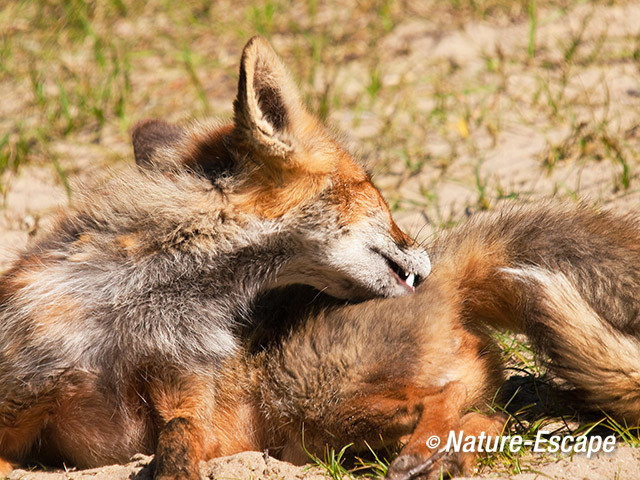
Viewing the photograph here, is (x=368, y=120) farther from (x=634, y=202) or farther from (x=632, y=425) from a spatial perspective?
(x=632, y=425)

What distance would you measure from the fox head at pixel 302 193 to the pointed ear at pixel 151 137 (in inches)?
24.0

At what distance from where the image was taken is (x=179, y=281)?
3350 millimetres

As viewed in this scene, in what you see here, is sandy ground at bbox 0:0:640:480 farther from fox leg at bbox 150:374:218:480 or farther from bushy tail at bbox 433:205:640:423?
fox leg at bbox 150:374:218:480

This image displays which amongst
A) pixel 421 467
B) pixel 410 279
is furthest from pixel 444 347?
pixel 421 467

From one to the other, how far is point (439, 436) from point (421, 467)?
0.16m

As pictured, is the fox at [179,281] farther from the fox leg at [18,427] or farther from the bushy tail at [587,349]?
the bushy tail at [587,349]

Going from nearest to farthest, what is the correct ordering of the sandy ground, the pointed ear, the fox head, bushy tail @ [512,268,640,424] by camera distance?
bushy tail @ [512,268,640,424] → the fox head → the pointed ear → the sandy ground

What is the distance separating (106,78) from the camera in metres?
7.12

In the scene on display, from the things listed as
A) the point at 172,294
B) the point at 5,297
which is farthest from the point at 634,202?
the point at 5,297

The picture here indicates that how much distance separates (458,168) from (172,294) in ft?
9.93

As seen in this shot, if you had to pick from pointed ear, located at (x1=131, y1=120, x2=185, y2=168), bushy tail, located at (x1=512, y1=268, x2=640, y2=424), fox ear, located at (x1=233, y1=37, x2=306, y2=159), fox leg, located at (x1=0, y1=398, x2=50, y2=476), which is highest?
fox ear, located at (x1=233, y1=37, x2=306, y2=159)

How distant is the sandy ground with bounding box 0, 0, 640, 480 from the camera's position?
17.2ft

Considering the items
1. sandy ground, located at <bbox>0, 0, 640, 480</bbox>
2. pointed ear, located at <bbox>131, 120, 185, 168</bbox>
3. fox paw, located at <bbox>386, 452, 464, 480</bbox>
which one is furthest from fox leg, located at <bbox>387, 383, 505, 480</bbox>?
pointed ear, located at <bbox>131, 120, 185, 168</bbox>

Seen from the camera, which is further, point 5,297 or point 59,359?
point 5,297
